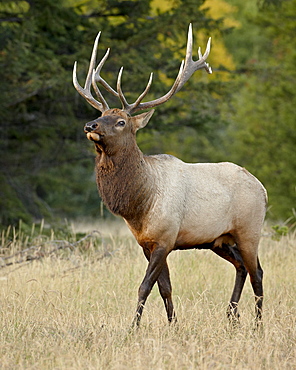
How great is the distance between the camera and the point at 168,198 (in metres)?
6.02

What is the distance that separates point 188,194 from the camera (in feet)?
20.4

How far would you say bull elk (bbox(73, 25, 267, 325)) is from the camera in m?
5.88

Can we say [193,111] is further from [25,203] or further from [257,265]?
[257,265]

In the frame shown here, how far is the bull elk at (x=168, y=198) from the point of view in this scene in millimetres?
5883

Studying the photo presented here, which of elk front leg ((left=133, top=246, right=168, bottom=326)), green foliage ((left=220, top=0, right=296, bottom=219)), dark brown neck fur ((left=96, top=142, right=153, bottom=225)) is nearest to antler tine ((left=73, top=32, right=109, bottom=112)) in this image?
dark brown neck fur ((left=96, top=142, right=153, bottom=225))

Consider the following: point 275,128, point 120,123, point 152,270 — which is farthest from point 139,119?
point 275,128

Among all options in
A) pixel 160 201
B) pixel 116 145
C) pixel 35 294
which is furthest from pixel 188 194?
pixel 35 294

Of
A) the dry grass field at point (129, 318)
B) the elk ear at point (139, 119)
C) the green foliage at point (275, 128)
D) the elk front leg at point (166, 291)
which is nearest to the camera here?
the dry grass field at point (129, 318)

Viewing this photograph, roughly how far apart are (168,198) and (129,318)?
1.19 meters

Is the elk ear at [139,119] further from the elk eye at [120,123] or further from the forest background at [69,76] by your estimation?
the forest background at [69,76]

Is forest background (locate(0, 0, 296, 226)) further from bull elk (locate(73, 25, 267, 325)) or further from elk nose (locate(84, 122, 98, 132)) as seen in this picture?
elk nose (locate(84, 122, 98, 132))

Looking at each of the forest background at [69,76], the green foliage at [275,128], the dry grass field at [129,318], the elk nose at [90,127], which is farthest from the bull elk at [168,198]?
the green foliage at [275,128]

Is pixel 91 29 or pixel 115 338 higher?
pixel 91 29

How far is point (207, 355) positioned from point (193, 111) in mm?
8076
